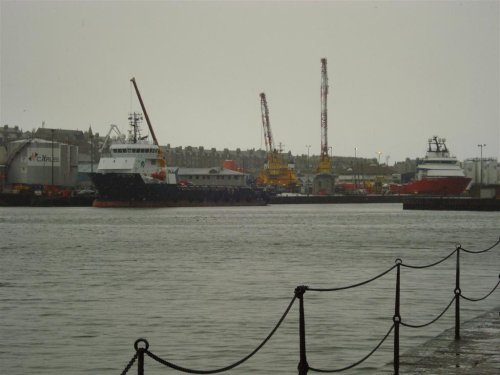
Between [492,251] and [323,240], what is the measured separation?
46.4ft

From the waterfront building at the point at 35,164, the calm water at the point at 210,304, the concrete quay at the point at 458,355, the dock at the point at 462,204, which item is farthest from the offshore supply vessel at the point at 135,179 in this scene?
the concrete quay at the point at 458,355

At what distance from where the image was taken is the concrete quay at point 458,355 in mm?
11508

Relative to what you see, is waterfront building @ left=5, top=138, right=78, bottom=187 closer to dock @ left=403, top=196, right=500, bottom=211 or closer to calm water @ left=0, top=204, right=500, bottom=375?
dock @ left=403, top=196, right=500, bottom=211

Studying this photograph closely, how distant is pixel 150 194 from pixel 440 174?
46.6 metres

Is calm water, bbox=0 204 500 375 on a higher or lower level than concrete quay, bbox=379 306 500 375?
lower

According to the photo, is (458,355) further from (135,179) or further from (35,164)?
(35,164)

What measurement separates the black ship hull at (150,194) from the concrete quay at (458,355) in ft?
353

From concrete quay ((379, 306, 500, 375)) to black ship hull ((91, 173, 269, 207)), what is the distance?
108m

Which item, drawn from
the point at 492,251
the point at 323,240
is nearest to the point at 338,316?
the point at 492,251

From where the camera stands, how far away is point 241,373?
14.7 m

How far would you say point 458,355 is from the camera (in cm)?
1252

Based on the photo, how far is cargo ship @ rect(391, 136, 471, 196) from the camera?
146 metres

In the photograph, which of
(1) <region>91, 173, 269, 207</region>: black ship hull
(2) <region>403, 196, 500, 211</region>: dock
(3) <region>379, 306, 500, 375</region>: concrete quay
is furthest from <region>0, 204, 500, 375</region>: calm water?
(1) <region>91, 173, 269, 207</region>: black ship hull

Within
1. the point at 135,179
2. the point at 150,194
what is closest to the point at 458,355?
the point at 135,179
